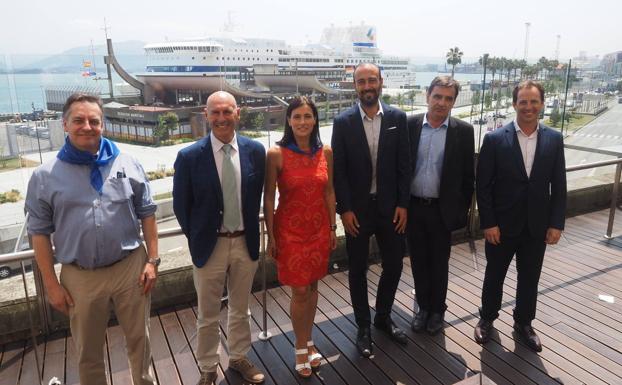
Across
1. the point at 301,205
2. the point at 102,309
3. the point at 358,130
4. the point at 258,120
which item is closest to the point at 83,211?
the point at 102,309

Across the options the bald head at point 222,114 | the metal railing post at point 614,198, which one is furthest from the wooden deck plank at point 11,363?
the metal railing post at point 614,198

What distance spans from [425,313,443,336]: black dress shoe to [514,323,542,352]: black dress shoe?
49cm

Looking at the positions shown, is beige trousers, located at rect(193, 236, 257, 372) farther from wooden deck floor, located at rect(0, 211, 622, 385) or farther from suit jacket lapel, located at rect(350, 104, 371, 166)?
suit jacket lapel, located at rect(350, 104, 371, 166)

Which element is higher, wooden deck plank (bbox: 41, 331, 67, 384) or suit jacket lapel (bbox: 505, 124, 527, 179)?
suit jacket lapel (bbox: 505, 124, 527, 179)

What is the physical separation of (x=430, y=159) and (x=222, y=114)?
4.22 ft

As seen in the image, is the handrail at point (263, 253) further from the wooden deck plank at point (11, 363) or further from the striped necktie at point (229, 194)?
the wooden deck plank at point (11, 363)

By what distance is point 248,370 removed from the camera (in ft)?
7.57

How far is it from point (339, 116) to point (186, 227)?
100 centimetres

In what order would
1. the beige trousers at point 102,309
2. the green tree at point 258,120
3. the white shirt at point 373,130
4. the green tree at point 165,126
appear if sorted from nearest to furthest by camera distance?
the beige trousers at point 102,309 < the white shirt at point 373,130 < the green tree at point 165,126 < the green tree at point 258,120

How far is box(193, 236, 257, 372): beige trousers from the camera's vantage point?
2.12m

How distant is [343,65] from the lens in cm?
6656

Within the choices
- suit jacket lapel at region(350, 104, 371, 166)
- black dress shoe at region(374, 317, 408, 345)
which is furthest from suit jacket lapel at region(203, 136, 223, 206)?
black dress shoe at region(374, 317, 408, 345)

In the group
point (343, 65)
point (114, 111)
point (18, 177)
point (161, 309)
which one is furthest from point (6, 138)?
point (343, 65)

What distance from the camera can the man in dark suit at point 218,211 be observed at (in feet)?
6.54
